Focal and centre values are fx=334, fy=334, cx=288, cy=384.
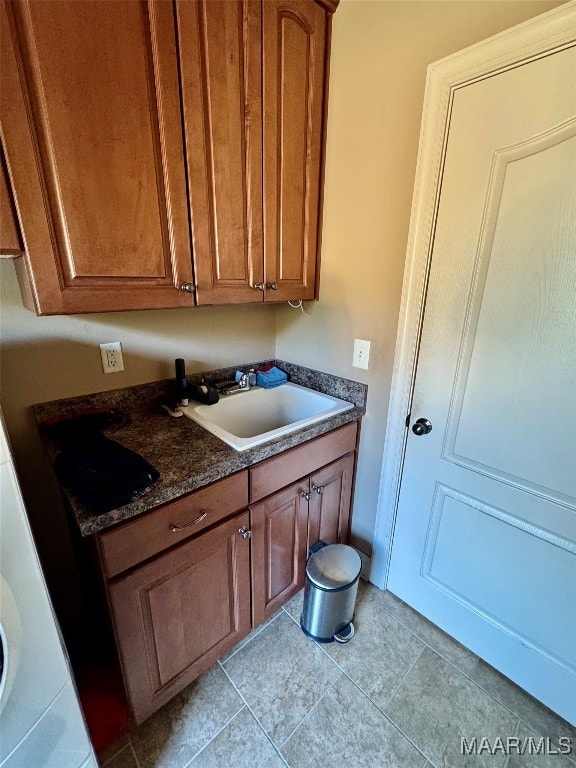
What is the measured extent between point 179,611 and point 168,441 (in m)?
0.53

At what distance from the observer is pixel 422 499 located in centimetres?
138

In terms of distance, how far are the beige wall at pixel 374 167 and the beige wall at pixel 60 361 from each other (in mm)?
571

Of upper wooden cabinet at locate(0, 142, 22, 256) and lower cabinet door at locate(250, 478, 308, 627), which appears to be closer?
upper wooden cabinet at locate(0, 142, 22, 256)

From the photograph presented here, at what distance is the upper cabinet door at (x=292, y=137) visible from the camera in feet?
3.69

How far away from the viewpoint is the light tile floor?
1.07 m

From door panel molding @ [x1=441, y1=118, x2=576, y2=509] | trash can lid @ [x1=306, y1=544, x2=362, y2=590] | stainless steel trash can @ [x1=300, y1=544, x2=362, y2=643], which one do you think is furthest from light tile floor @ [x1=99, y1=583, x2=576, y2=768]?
door panel molding @ [x1=441, y1=118, x2=576, y2=509]

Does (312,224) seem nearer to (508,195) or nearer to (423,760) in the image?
(508,195)

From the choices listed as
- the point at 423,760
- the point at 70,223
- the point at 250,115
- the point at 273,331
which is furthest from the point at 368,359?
the point at 423,760

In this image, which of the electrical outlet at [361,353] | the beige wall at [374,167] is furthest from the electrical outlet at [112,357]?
the electrical outlet at [361,353]

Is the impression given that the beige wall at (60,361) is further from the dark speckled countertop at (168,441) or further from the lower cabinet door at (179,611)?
the lower cabinet door at (179,611)

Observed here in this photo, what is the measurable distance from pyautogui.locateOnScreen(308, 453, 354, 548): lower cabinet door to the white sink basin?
0.83ft

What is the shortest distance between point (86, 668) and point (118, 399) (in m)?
1.00

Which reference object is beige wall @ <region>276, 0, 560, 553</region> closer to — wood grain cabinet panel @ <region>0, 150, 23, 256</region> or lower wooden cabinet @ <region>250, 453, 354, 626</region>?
lower wooden cabinet @ <region>250, 453, 354, 626</region>

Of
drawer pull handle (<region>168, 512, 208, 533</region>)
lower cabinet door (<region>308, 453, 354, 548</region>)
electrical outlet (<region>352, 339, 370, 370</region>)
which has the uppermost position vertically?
electrical outlet (<region>352, 339, 370, 370</region>)
